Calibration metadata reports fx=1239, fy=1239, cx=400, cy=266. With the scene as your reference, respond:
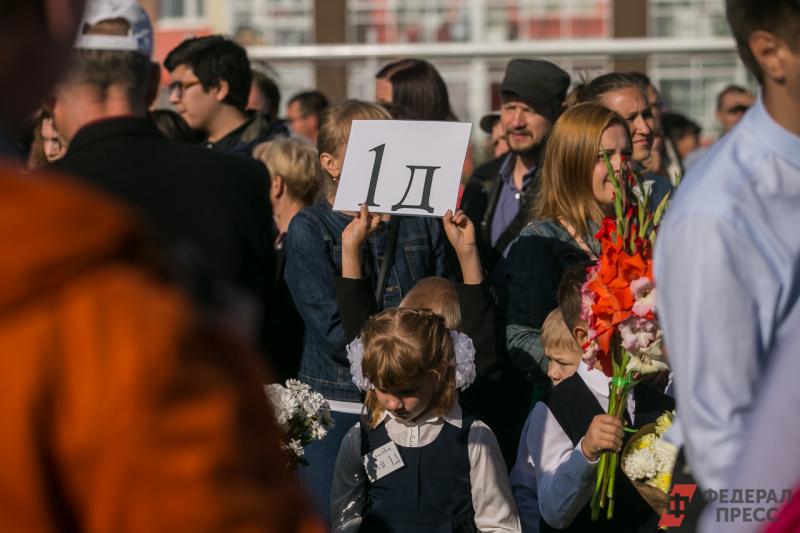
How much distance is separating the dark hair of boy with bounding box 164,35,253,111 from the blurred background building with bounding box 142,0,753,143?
16833 mm

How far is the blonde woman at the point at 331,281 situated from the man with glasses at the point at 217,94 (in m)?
1.56

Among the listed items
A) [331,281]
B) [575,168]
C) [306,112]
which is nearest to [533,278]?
[575,168]

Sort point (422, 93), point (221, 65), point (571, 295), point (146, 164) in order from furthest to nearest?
point (221, 65) → point (422, 93) → point (571, 295) → point (146, 164)

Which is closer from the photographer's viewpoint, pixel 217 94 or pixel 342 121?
pixel 342 121

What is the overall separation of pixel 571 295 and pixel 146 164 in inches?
82.4

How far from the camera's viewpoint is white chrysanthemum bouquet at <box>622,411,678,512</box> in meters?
3.37

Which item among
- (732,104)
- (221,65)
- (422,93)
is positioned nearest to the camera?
(422,93)

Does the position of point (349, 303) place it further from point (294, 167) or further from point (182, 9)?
point (182, 9)

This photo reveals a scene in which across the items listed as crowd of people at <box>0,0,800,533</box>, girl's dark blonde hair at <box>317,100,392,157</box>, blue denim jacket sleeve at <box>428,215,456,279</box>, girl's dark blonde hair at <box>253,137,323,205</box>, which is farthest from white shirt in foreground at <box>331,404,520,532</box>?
girl's dark blonde hair at <box>253,137,323,205</box>

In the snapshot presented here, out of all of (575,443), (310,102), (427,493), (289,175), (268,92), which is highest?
(268,92)

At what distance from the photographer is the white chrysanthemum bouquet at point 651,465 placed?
11.1ft

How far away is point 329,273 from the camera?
4.72m

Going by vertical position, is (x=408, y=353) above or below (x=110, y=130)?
below

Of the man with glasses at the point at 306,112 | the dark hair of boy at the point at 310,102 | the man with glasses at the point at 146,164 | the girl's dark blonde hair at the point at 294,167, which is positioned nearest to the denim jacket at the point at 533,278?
the girl's dark blonde hair at the point at 294,167
